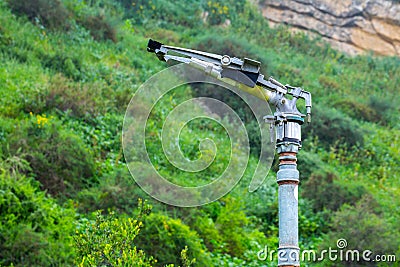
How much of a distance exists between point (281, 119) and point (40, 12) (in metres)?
14.2

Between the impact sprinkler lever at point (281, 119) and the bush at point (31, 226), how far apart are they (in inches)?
175

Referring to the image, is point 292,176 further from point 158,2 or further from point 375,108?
point 158,2

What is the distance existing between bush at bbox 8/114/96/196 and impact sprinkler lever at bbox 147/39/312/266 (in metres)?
6.13

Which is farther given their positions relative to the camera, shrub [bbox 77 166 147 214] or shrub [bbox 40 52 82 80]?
shrub [bbox 40 52 82 80]

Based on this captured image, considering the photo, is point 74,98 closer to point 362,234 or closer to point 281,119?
point 362,234

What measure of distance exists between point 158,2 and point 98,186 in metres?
14.2

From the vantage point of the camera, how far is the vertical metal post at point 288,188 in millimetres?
3953

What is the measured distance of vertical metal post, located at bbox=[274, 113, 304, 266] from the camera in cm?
395

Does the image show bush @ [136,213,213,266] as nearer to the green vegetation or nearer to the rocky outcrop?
the green vegetation

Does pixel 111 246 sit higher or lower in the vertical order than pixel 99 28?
lower

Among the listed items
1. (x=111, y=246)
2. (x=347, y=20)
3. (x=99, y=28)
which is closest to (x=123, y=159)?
(x=111, y=246)

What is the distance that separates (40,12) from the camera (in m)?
17.2

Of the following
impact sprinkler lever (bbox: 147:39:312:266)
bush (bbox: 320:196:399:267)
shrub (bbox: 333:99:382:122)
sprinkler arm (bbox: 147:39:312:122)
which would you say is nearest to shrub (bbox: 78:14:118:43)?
shrub (bbox: 333:99:382:122)

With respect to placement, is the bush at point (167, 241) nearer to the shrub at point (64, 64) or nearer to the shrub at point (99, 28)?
the shrub at point (64, 64)
